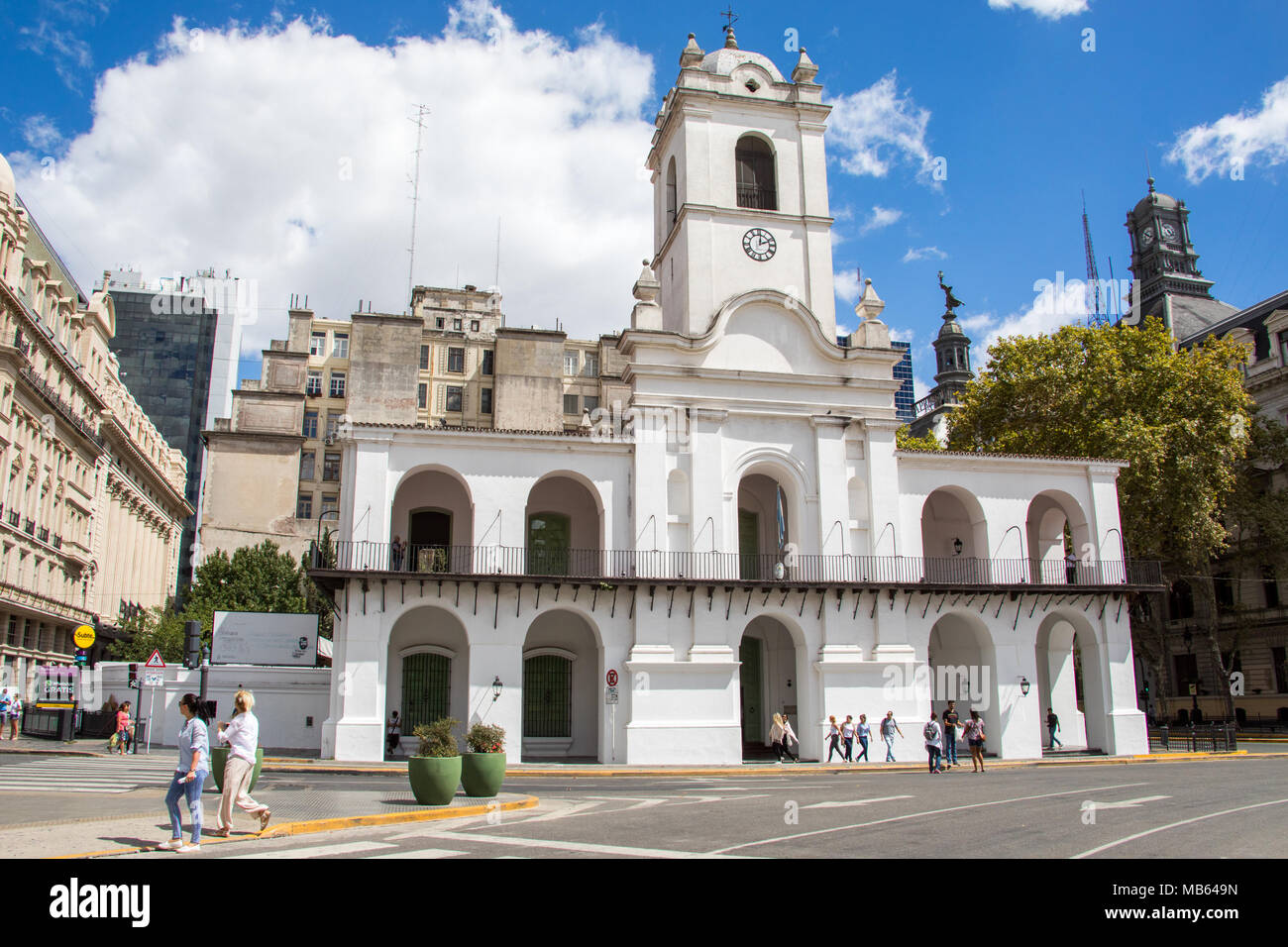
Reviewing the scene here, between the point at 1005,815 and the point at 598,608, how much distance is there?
16161mm

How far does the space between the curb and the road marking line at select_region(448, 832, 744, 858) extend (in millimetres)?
1899

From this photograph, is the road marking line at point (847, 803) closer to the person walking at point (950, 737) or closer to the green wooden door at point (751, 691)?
the person walking at point (950, 737)

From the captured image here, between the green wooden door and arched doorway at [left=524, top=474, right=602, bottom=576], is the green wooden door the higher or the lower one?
the lower one

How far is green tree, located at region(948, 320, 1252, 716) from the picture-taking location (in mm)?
38531

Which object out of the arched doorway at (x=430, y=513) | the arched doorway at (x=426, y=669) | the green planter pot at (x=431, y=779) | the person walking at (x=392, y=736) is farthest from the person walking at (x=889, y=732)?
the green planter pot at (x=431, y=779)

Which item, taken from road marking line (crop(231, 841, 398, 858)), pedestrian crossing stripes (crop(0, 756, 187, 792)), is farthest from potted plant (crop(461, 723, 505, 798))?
pedestrian crossing stripes (crop(0, 756, 187, 792))

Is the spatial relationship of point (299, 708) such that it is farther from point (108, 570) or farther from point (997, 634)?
point (108, 570)

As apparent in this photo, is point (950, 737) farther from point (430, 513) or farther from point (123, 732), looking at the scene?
point (123, 732)

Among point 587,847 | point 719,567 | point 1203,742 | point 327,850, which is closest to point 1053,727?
point 1203,742

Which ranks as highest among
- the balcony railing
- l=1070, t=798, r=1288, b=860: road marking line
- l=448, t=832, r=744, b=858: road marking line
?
the balcony railing

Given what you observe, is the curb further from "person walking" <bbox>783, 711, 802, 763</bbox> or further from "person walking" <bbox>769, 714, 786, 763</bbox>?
"person walking" <bbox>783, 711, 802, 763</bbox>

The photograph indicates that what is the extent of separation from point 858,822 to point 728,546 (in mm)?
16611
